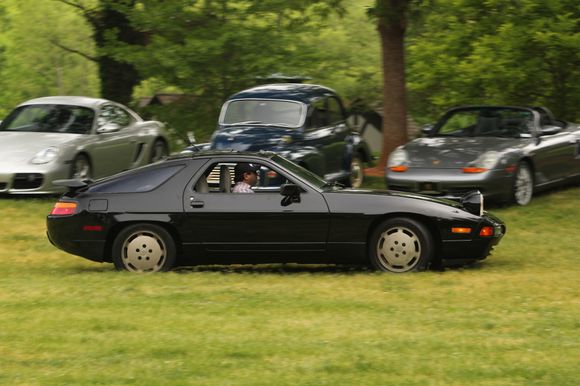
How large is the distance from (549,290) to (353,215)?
211cm

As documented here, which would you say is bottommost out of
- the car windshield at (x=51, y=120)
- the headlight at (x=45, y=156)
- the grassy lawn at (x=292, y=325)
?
the grassy lawn at (x=292, y=325)

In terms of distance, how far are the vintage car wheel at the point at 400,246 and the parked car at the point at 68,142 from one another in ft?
25.4

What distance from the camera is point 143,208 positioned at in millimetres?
11430

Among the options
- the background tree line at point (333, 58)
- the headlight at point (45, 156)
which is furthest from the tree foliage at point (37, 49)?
the headlight at point (45, 156)

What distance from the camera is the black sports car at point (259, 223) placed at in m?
11.3

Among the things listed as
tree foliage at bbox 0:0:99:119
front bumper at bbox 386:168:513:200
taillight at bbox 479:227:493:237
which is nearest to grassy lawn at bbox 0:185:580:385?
taillight at bbox 479:227:493:237

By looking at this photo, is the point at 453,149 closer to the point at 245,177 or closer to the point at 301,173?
the point at 301,173

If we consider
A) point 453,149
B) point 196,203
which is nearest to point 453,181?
point 453,149

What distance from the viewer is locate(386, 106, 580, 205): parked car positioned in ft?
53.8

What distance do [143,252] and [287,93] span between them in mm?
7388

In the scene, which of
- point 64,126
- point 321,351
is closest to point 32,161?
point 64,126

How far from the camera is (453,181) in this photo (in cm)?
1627

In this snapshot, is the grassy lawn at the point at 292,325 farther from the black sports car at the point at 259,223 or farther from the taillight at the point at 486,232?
the taillight at the point at 486,232

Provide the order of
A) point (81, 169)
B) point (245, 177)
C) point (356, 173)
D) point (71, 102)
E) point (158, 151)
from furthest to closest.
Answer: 1. point (158, 151)
2. point (71, 102)
3. point (356, 173)
4. point (81, 169)
5. point (245, 177)
